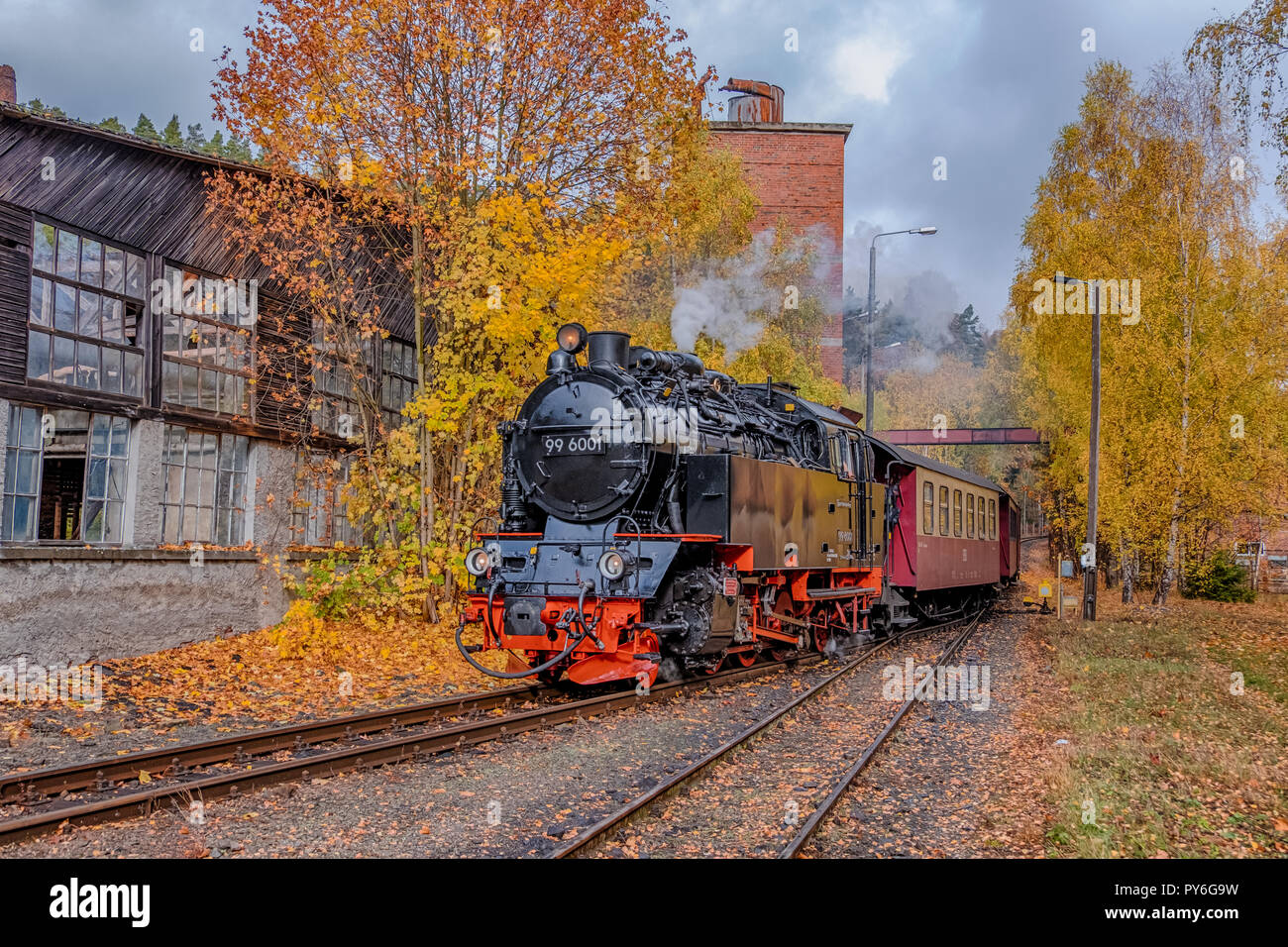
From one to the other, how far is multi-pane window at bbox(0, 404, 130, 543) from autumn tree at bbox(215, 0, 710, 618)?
3472 mm

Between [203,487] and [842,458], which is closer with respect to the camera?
[203,487]

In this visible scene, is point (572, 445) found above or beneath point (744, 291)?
beneath

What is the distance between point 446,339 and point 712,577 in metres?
5.69

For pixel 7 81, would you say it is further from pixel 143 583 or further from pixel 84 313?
pixel 143 583

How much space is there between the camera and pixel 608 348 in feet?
32.1

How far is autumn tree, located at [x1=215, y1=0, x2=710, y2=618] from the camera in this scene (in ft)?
39.5

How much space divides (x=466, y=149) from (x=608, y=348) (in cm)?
484

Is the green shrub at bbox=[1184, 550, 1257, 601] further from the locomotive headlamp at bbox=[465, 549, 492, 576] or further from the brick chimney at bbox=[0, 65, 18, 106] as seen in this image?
the brick chimney at bbox=[0, 65, 18, 106]


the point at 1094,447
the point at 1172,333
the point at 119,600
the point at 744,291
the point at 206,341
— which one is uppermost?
the point at 744,291

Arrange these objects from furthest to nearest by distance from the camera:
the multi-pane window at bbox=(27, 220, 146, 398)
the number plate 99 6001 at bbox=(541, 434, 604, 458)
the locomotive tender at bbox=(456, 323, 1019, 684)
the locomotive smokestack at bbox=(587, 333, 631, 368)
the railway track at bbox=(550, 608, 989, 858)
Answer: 1. the multi-pane window at bbox=(27, 220, 146, 398)
2. the locomotive smokestack at bbox=(587, 333, 631, 368)
3. the number plate 99 6001 at bbox=(541, 434, 604, 458)
4. the locomotive tender at bbox=(456, 323, 1019, 684)
5. the railway track at bbox=(550, 608, 989, 858)

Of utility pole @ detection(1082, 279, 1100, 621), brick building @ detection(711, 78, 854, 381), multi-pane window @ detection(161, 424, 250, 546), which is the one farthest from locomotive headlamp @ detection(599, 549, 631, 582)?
brick building @ detection(711, 78, 854, 381)

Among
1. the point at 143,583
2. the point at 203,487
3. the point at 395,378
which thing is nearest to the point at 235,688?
the point at 143,583

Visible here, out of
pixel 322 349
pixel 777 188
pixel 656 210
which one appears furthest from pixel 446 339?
pixel 777 188
